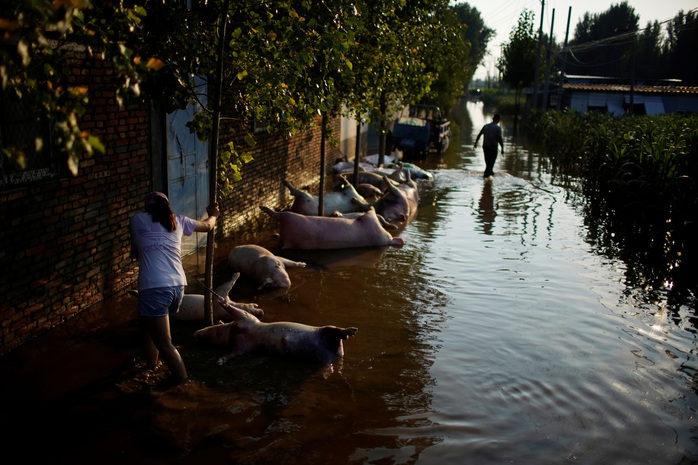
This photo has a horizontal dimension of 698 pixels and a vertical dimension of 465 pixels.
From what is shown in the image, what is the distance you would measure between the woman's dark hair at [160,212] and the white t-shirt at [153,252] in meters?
0.04

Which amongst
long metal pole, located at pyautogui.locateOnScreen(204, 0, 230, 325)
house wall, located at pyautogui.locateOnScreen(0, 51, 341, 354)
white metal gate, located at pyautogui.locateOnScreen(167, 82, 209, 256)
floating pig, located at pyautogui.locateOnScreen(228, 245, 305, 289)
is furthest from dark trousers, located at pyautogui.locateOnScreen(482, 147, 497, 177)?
long metal pole, located at pyautogui.locateOnScreen(204, 0, 230, 325)

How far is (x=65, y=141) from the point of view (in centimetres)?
248

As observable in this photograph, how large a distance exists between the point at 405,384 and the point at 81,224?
3.49 m

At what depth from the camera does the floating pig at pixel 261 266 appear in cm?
757

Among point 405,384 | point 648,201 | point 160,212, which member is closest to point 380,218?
point 648,201

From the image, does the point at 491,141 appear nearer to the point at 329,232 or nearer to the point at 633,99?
the point at 329,232

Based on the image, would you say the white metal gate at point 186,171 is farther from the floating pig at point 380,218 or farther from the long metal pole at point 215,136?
the floating pig at point 380,218

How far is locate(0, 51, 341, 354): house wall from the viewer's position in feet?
17.4

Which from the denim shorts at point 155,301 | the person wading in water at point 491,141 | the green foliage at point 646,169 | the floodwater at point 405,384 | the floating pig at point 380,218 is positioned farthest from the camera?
the person wading in water at point 491,141

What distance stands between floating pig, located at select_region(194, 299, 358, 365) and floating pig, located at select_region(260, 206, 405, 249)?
3585 mm

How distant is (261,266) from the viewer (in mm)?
7672

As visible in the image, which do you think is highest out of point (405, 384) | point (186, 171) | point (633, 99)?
point (633, 99)

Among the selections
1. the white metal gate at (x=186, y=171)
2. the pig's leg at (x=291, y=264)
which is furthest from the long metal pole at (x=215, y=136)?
the white metal gate at (x=186, y=171)

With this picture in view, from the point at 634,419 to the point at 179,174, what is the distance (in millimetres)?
5990
